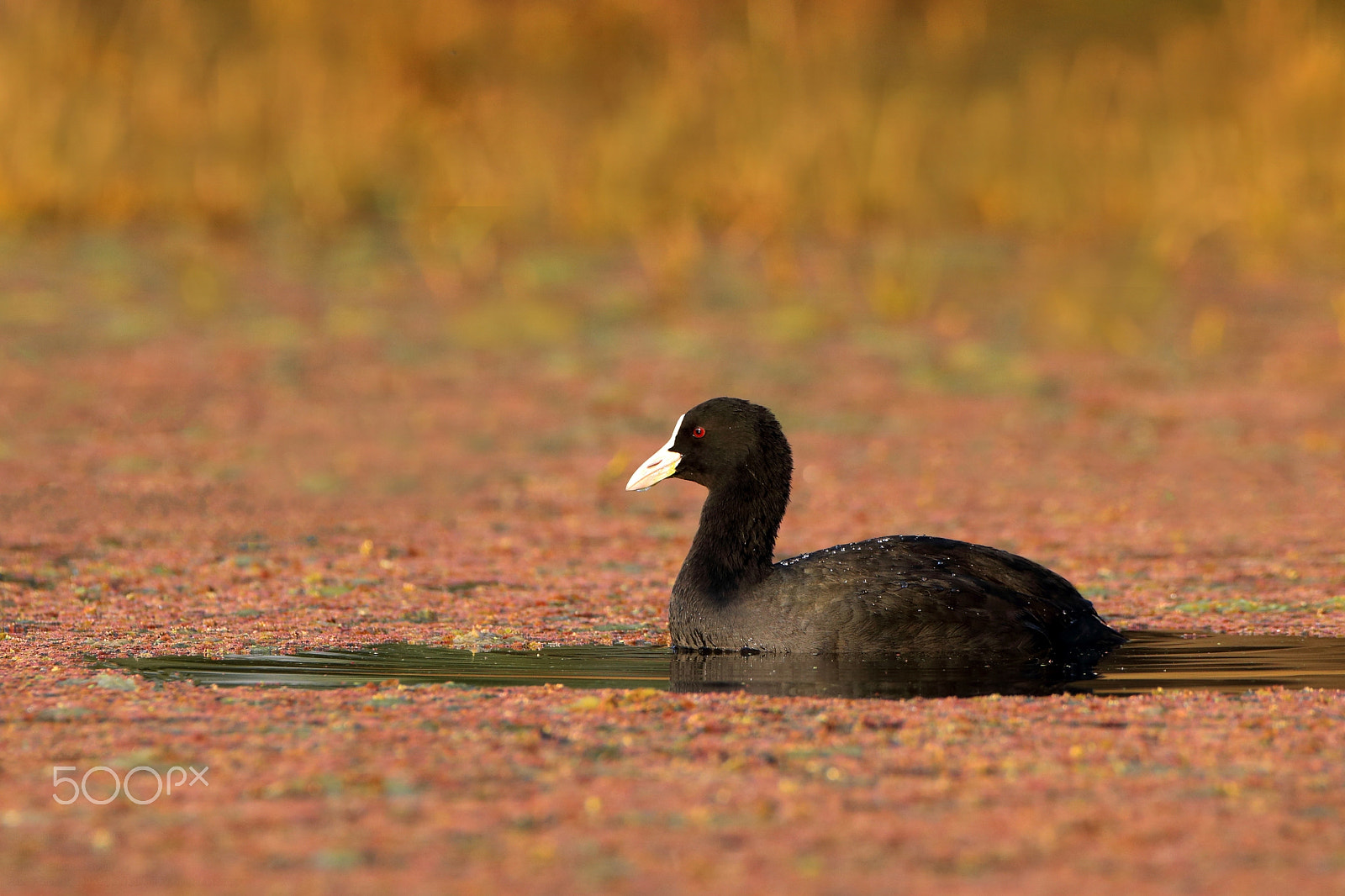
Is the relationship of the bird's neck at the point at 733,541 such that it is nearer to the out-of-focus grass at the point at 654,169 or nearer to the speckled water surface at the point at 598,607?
the speckled water surface at the point at 598,607

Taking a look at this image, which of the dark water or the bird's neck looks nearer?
the dark water

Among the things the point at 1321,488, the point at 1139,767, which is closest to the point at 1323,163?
the point at 1321,488

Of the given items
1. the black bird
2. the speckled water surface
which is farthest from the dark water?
the speckled water surface

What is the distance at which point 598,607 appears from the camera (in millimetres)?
9180

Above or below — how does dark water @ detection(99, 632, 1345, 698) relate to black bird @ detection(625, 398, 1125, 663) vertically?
below

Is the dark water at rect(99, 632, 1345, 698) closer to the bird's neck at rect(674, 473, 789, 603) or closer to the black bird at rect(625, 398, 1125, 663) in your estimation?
the black bird at rect(625, 398, 1125, 663)

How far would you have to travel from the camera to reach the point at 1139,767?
6.05 m

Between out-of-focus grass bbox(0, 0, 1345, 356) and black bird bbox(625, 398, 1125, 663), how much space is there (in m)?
7.42

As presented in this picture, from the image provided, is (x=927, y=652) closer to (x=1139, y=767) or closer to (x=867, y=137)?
(x=1139, y=767)

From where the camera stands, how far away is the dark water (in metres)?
7.38

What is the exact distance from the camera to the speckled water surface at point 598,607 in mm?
5262
